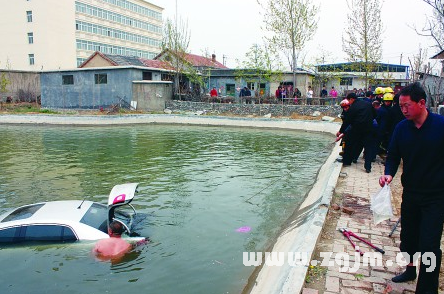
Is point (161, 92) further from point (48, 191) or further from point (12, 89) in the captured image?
point (48, 191)

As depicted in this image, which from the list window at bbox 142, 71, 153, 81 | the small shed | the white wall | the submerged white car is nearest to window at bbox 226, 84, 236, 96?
the small shed

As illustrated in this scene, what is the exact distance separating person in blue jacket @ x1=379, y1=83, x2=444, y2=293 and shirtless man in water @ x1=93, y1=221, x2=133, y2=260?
16.2 feet

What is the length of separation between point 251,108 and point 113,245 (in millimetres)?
26848

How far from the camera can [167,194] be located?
11.2m

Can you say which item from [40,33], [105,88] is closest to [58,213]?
[105,88]

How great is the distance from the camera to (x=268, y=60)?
124 ft

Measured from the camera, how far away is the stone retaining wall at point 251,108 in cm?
3089

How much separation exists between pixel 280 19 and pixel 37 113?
2361 cm

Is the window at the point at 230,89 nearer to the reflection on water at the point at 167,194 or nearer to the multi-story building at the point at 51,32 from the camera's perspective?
the reflection on water at the point at 167,194

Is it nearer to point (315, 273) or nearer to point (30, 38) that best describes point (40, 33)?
point (30, 38)

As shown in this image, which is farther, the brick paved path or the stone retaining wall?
the stone retaining wall

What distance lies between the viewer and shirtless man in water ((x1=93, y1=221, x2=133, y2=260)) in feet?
22.9

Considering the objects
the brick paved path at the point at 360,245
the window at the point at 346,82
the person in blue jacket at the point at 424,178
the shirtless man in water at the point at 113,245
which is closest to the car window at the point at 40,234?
the shirtless man in water at the point at 113,245

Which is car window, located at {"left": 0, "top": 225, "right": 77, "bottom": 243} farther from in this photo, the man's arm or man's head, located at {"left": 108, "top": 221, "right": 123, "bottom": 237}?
the man's arm
